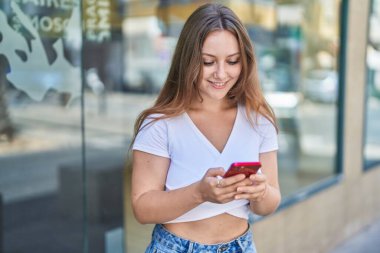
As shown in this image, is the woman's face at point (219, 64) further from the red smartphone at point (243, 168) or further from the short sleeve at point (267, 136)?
the red smartphone at point (243, 168)

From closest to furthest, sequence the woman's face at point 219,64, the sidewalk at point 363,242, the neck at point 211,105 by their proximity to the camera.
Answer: the woman's face at point 219,64, the neck at point 211,105, the sidewalk at point 363,242

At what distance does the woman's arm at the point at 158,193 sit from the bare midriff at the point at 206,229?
0.28ft

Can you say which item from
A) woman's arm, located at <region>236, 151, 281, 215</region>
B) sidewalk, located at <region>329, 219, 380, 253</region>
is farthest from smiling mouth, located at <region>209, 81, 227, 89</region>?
sidewalk, located at <region>329, 219, 380, 253</region>

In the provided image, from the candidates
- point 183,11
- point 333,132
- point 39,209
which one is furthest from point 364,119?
point 39,209

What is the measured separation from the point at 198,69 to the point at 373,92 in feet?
15.2

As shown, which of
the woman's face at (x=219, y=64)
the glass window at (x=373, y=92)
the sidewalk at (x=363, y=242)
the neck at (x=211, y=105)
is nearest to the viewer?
the woman's face at (x=219, y=64)

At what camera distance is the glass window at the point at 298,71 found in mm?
4984

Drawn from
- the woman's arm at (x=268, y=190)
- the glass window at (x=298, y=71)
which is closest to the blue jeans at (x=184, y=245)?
the woman's arm at (x=268, y=190)

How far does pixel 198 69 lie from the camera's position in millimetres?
1457

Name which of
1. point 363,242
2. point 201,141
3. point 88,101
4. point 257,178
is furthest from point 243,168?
point 88,101

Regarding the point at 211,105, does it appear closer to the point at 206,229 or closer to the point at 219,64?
the point at 219,64

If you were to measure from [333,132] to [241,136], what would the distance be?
143 inches

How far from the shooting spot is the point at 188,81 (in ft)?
4.84

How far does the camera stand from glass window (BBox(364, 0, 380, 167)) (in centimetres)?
527
